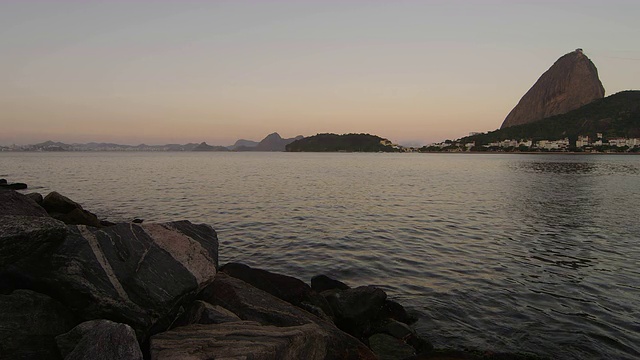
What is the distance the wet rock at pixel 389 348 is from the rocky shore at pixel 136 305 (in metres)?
A: 0.03

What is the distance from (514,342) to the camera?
10.2m

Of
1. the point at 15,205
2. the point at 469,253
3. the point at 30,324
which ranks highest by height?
the point at 15,205

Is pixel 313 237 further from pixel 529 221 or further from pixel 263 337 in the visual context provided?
pixel 529 221

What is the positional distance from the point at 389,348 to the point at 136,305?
5.99 meters

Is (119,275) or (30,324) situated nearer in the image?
(30,324)

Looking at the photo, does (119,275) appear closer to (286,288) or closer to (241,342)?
(241,342)

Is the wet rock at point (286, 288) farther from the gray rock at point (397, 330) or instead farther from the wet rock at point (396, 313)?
the wet rock at point (396, 313)

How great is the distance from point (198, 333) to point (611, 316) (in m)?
13.0

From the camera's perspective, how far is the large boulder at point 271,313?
7.36 metres

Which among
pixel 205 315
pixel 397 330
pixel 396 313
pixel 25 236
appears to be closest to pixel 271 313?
pixel 205 315

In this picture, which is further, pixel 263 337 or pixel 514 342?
pixel 514 342

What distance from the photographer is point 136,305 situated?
22.4 ft

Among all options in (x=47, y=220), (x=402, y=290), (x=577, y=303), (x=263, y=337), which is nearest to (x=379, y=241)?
(x=402, y=290)

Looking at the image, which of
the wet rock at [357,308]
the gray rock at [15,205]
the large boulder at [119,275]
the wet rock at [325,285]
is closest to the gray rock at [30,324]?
the large boulder at [119,275]
